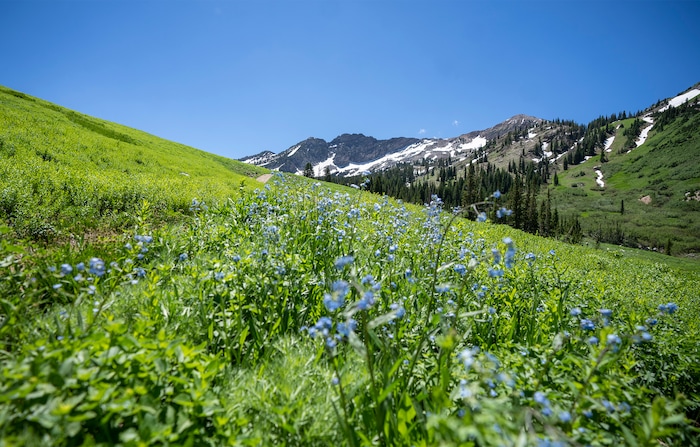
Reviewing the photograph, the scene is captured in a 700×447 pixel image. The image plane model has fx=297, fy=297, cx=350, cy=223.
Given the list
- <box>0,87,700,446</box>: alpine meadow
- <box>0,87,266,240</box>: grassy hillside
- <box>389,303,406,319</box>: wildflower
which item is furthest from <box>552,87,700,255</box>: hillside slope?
<box>389,303,406,319</box>: wildflower

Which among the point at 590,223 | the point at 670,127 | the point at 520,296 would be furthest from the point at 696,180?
the point at 520,296

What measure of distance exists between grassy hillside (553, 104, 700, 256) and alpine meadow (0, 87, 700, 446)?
11653cm

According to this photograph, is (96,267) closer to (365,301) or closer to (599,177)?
(365,301)

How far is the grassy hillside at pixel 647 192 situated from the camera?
102 meters

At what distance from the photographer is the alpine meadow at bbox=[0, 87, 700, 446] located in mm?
1889

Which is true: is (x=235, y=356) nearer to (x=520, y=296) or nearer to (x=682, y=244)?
(x=520, y=296)

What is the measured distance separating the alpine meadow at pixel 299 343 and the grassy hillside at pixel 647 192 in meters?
117

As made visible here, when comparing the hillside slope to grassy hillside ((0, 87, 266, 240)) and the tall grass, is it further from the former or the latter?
grassy hillside ((0, 87, 266, 240))

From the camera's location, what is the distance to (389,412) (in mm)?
2436

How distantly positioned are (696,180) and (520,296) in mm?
185782

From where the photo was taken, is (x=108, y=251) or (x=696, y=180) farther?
(x=696, y=180)

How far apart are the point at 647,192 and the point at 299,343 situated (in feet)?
628

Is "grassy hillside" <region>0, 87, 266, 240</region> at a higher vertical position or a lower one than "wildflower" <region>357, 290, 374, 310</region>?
higher

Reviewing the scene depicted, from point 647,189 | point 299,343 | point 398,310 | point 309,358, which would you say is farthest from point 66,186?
point 647,189
